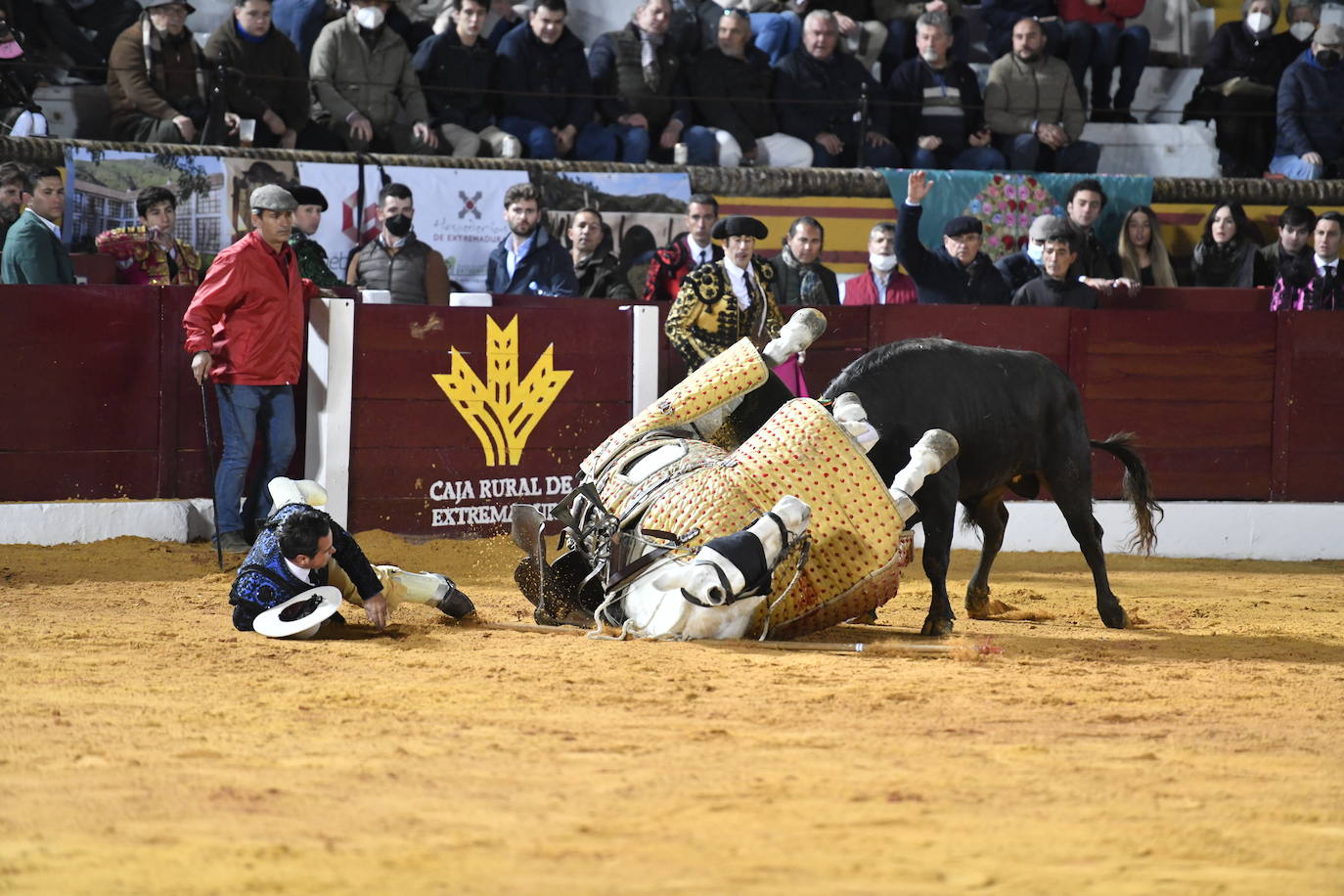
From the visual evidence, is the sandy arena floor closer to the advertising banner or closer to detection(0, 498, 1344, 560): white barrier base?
detection(0, 498, 1344, 560): white barrier base

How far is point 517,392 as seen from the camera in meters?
8.68

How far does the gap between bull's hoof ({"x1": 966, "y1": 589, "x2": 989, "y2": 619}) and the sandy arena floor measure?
28.1 inches

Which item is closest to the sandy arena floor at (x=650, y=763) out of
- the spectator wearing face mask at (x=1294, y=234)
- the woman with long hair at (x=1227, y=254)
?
the spectator wearing face mask at (x=1294, y=234)

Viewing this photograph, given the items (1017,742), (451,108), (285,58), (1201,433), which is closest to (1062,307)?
(1201,433)

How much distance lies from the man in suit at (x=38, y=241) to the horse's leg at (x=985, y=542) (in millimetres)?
4693

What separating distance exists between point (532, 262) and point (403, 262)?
2.42ft

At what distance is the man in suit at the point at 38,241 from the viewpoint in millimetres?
7988

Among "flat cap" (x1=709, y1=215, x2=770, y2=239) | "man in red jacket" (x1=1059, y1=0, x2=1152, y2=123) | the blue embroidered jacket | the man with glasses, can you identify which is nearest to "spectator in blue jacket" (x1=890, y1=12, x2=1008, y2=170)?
"man in red jacket" (x1=1059, y1=0, x2=1152, y2=123)

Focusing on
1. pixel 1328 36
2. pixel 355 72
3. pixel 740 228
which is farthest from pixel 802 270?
pixel 1328 36

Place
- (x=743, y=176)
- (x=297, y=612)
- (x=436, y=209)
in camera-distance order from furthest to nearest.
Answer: (x=743, y=176) < (x=436, y=209) < (x=297, y=612)

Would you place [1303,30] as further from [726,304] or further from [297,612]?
[297,612]

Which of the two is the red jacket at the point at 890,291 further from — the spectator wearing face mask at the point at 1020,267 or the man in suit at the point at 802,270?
the spectator wearing face mask at the point at 1020,267

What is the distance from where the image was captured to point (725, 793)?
3.37 meters

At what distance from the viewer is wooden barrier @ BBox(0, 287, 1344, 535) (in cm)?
809
